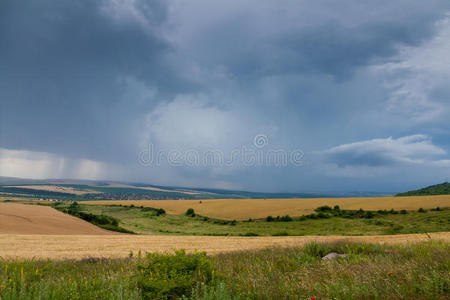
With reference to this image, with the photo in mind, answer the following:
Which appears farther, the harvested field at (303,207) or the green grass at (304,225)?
the harvested field at (303,207)

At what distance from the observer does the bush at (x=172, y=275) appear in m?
5.79

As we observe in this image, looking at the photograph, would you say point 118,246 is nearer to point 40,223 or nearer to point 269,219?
point 40,223

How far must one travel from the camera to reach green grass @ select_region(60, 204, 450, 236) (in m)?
25.8

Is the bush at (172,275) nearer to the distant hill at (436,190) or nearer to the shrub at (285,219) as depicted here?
the shrub at (285,219)

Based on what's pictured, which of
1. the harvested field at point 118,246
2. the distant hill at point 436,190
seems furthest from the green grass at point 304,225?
the distant hill at point 436,190

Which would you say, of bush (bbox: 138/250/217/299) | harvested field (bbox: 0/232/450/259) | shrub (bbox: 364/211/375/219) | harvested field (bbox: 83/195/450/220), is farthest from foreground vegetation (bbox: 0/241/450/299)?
harvested field (bbox: 83/195/450/220)

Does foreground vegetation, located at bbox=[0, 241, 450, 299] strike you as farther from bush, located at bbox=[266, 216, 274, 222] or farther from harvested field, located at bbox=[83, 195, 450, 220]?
harvested field, located at bbox=[83, 195, 450, 220]

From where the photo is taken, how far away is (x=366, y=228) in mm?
26875

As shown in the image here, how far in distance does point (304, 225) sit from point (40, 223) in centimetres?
2614

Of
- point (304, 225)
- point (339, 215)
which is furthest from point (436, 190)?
point (304, 225)

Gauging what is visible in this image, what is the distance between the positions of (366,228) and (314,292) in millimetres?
24742

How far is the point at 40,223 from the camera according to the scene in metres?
28.3

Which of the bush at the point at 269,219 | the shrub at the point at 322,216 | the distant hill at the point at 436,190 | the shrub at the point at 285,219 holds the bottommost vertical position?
the bush at the point at 269,219

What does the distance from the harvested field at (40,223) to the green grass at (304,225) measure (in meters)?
5.42
